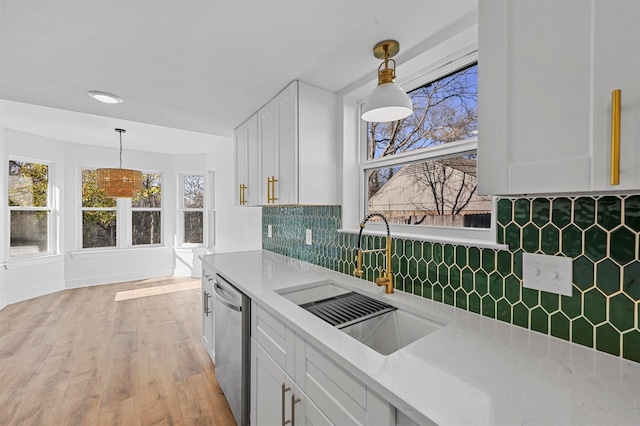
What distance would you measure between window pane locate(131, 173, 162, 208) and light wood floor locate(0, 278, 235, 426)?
196cm

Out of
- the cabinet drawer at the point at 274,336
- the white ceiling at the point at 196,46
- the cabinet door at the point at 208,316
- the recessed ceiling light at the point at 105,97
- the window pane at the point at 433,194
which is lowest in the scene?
the cabinet door at the point at 208,316

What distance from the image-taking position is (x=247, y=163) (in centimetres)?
261

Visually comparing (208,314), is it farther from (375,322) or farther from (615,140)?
(615,140)

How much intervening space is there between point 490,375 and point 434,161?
106cm

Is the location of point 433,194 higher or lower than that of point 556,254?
higher

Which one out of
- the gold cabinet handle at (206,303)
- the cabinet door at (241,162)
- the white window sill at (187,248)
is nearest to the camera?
the gold cabinet handle at (206,303)

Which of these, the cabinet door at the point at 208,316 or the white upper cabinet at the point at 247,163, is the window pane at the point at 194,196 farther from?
the cabinet door at the point at 208,316

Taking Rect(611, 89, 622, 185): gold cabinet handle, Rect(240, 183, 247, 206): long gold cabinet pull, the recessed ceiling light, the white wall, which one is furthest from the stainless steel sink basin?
the white wall

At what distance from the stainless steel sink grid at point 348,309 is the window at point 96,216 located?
501cm

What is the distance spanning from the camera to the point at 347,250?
1.88 meters

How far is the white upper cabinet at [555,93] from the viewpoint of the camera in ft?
1.88

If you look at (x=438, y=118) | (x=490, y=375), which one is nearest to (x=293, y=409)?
(x=490, y=375)

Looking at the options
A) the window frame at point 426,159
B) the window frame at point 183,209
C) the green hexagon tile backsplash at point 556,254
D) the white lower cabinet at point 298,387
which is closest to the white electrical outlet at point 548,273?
the green hexagon tile backsplash at point 556,254

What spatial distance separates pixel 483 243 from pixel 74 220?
19.4ft
